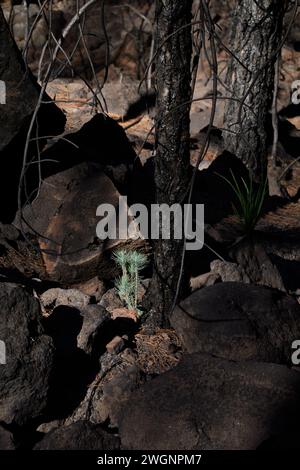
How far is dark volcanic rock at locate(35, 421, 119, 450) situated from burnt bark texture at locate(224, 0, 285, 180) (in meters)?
3.80

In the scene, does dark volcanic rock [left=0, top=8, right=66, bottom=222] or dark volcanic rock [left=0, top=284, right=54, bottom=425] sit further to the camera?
dark volcanic rock [left=0, top=8, right=66, bottom=222]

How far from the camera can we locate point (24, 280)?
194 inches

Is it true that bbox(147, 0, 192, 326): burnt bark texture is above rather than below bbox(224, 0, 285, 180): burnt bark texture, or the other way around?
below

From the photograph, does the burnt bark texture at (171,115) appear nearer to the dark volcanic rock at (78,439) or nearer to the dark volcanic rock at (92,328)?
the dark volcanic rock at (92,328)

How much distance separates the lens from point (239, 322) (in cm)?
414

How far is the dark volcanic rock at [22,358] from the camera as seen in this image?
374 cm

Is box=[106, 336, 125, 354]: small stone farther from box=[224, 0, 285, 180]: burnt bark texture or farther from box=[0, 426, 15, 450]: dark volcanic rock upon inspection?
box=[224, 0, 285, 180]: burnt bark texture

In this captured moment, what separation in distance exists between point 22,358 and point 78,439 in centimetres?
65

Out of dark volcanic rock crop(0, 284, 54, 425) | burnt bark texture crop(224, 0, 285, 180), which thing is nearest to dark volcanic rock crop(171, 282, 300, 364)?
dark volcanic rock crop(0, 284, 54, 425)

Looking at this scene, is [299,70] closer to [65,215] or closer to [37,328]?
[65,215]

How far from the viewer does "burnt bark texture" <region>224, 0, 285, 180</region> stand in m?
6.70

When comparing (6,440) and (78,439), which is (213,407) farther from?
(6,440)
